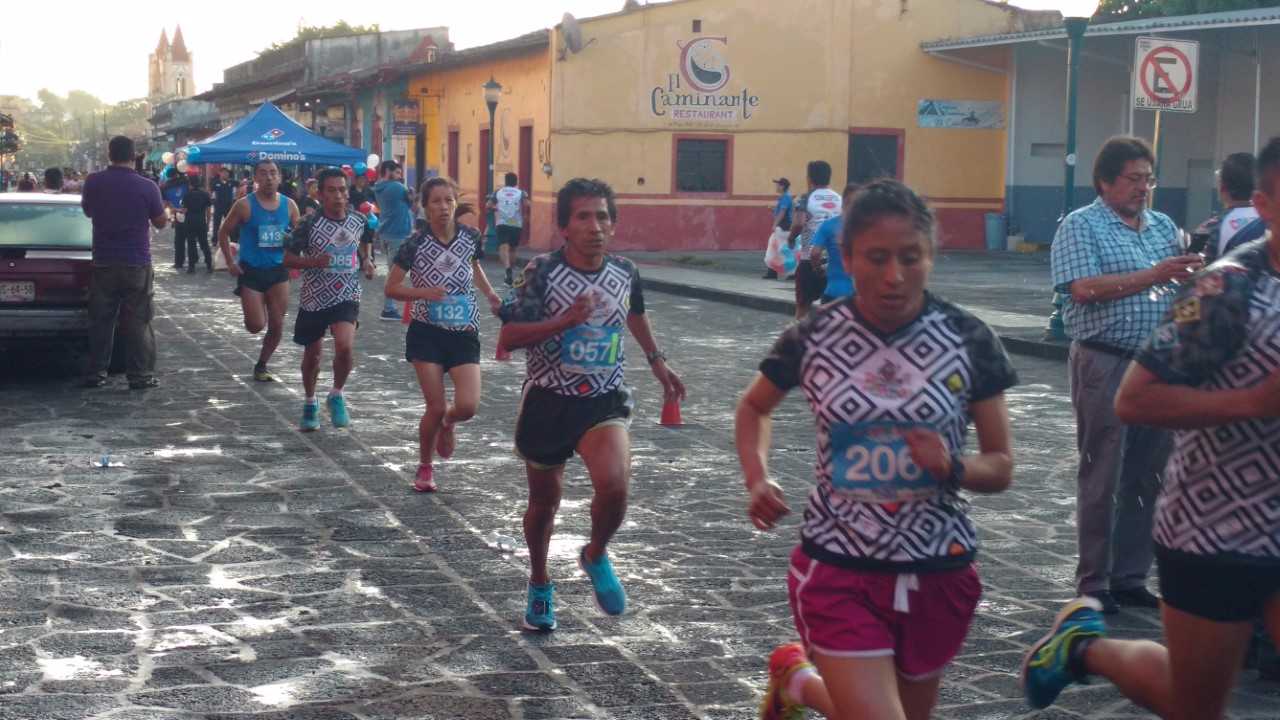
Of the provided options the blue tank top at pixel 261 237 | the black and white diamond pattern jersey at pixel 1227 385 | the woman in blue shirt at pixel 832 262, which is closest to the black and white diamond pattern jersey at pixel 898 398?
the black and white diamond pattern jersey at pixel 1227 385

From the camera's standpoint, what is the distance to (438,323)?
359 inches

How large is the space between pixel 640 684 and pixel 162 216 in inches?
371

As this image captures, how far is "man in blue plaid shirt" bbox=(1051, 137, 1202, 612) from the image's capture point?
6453mm

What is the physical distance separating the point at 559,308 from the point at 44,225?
9.48 metres

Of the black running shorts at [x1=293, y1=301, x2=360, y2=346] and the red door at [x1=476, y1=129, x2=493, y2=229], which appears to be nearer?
the black running shorts at [x1=293, y1=301, x2=360, y2=346]

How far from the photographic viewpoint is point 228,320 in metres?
20.0

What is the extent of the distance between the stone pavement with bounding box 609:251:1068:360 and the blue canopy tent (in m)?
6.23

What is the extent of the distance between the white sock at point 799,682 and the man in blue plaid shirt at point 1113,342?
2.70 m

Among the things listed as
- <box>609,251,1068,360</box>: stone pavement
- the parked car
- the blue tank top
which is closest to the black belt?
the blue tank top

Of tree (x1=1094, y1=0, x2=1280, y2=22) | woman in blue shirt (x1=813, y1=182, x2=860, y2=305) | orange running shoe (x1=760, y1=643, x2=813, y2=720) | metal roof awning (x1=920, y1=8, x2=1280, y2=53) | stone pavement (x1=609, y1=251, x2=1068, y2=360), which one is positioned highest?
tree (x1=1094, y1=0, x2=1280, y2=22)

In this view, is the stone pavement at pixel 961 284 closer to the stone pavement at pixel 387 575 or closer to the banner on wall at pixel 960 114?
the banner on wall at pixel 960 114

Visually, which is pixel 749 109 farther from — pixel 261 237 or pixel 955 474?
pixel 955 474

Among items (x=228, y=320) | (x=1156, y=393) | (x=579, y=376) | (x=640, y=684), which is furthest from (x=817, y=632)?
(x=228, y=320)

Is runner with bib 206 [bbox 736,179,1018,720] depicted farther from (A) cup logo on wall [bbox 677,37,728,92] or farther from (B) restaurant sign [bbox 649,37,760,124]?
(A) cup logo on wall [bbox 677,37,728,92]
